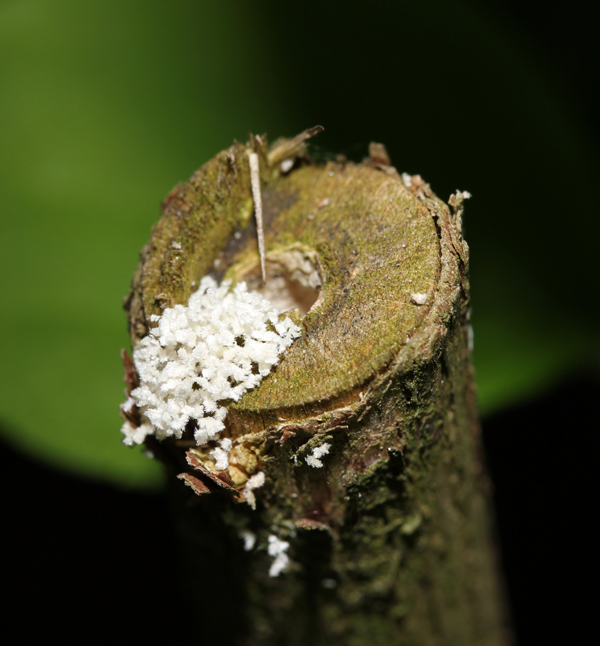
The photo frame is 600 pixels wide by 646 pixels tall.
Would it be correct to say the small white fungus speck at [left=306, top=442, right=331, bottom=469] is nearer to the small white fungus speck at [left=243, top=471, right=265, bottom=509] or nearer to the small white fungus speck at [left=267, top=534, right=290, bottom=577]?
the small white fungus speck at [left=243, top=471, right=265, bottom=509]

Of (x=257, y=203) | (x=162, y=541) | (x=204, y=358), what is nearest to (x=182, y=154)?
(x=257, y=203)

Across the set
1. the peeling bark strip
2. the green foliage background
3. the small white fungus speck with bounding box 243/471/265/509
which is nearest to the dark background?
the green foliage background

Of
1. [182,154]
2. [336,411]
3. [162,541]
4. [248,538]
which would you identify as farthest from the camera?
[162,541]

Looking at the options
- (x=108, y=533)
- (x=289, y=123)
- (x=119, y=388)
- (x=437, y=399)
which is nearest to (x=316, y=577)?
(x=437, y=399)

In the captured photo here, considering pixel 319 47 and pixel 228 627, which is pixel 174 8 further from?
pixel 228 627

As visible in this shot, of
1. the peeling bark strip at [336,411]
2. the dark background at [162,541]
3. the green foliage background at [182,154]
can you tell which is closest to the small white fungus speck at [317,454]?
the peeling bark strip at [336,411]

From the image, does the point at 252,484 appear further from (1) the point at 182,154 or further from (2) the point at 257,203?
(1) the point at 182,154
